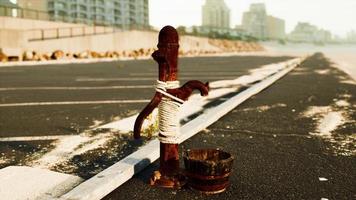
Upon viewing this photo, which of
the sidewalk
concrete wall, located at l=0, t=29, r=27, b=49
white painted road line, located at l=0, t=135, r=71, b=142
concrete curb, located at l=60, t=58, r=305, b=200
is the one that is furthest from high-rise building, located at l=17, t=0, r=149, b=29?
concrete curb, located at l=60, t=58, r=305, b=200

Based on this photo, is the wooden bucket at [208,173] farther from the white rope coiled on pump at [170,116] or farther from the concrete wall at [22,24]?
the concrete wall at [22,24]

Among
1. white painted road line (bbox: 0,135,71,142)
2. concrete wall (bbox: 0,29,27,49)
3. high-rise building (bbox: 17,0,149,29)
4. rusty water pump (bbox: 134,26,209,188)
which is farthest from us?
high-rise building (bbox: 17,0,149,29)

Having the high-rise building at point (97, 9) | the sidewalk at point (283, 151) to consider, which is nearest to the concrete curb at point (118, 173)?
the sidewalk at point (283, 151)

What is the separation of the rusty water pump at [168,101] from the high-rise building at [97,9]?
298 feet

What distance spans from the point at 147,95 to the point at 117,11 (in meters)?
122

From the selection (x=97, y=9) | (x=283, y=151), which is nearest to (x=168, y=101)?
(x=283, y=151)

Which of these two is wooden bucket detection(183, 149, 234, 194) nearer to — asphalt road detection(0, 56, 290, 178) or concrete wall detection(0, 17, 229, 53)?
asphalt road detection(0, 56, 290, 178)

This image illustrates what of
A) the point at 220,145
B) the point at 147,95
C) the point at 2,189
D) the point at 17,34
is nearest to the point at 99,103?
the point at 147,95

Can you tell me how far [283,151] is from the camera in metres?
4.42

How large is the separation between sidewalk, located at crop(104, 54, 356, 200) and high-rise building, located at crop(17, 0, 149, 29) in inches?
3456

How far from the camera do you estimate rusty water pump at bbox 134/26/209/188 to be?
3.18 m

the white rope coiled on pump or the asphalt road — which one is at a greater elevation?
the white rope coiled on pump

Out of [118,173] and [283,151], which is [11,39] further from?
[118,173]

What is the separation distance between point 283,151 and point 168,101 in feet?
6.00
